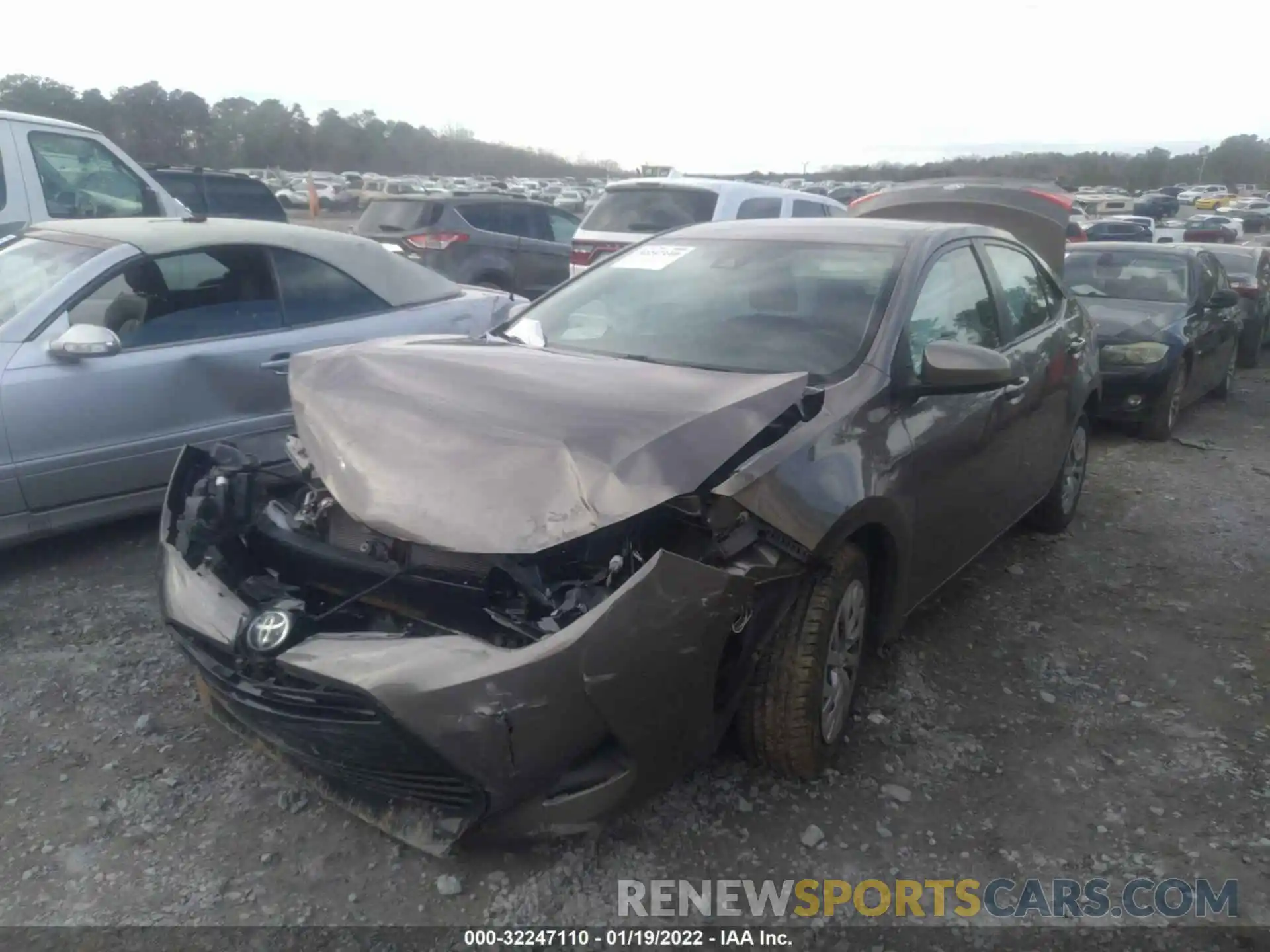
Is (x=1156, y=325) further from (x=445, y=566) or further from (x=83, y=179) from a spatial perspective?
(x=83, y=179)

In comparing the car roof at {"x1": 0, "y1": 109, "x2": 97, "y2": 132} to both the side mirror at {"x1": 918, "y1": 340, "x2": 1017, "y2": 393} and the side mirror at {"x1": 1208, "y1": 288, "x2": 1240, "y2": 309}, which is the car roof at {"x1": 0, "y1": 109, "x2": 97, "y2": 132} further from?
the side mirror at {"x1": 1208, "y1": 288, "x2": 1240, "y2": 309}

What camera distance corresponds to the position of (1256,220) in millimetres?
32312

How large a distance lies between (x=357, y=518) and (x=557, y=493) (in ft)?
1.80

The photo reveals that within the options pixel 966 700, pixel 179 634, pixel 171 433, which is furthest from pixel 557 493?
pixel 171 433

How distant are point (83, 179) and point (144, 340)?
3.72 metres

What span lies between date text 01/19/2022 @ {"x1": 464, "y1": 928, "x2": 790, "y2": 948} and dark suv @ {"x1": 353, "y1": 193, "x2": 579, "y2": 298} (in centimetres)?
952

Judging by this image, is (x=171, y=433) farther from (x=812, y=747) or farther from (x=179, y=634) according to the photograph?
(x=812, y=747)

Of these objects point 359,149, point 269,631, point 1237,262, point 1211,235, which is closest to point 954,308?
point 269,631

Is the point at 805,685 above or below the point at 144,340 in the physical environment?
below

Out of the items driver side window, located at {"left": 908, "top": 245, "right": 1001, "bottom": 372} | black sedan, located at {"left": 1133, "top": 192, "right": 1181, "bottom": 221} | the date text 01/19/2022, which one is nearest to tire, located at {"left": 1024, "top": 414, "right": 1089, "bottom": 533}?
driver side window, located at {"left": 908, "top": 245, "right": 1001, "bottom": 372}

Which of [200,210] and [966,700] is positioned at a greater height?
[200,210]

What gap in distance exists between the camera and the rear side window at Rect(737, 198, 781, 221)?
9664mm

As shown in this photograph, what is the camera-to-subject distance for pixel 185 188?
1089cm

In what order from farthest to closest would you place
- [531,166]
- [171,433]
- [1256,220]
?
1. [531,166]
2. [1256,220]
3. [171,433]
